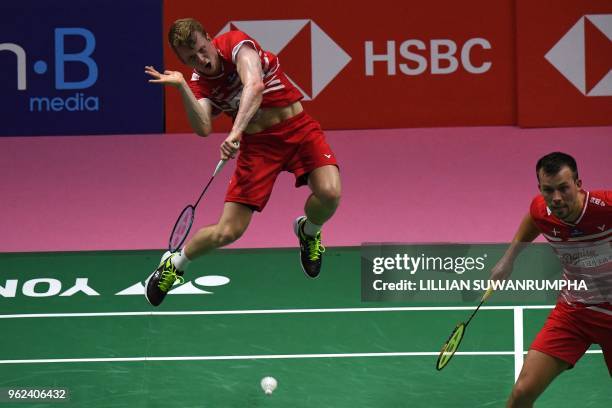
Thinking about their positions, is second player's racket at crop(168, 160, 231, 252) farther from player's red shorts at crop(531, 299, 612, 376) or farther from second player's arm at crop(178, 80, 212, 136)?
player's red shorts at crop(531, 299, 612, 376)

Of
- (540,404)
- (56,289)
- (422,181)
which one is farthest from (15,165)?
(540,404)

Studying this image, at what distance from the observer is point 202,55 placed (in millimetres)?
7199

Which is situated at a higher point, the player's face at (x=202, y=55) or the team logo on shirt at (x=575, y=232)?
the player's face at (x=202, y=55)

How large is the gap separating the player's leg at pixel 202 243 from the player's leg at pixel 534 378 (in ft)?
6.88

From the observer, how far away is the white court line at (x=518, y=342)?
8445 millimetres

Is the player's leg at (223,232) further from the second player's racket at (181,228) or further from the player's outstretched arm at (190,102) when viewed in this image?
the player's outstretched arm at (190,102)

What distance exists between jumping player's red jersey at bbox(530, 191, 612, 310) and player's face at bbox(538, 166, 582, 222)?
0.14 m

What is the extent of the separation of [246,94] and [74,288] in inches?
138

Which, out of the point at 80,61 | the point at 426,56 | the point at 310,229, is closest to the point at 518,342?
the point at 310,229

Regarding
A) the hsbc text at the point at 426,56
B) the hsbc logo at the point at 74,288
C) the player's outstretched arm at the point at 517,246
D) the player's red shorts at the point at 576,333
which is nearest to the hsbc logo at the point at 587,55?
the hsbc text at the point at 426,56

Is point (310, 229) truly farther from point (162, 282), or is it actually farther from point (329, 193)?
point (162, 282)

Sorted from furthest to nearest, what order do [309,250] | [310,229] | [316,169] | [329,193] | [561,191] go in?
[309,250] → [310,229] → [316,169] → [329,193] → [561,191]

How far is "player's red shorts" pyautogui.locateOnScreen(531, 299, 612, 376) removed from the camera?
656 centimetres

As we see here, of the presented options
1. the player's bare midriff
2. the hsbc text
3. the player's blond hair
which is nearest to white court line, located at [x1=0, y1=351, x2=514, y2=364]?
the player's bare midriff
